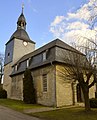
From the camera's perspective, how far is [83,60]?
15477mm

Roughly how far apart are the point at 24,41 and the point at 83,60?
21.3 metres

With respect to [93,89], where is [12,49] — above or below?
above

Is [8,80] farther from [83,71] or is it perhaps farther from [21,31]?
[83,71]

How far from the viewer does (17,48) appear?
33.8 m

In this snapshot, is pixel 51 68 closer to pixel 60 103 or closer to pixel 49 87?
pixel 49 87

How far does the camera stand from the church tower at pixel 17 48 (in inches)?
1310

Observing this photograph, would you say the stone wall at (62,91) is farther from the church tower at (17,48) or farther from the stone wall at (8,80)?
the church tower at (17,48)

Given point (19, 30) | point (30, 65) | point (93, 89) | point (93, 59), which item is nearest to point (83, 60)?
point (93, 59)

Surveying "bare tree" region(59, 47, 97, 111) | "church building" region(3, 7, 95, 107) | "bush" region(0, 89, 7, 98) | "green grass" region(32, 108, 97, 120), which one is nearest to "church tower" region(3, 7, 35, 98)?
"bush" region(0, 89, 7, 98)

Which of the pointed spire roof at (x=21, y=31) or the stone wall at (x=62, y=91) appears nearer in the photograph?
the stone wall at (x=62, y=91)

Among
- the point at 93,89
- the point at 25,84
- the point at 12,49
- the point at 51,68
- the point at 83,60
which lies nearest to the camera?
the point at 83,60

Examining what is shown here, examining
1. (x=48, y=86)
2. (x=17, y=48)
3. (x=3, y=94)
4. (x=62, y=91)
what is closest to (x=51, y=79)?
(x=48, y=86)

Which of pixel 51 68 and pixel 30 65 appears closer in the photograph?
pixel 51 68

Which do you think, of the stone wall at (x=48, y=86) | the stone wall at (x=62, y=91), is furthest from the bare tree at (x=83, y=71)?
the stone wall at (x=48, y=86)
